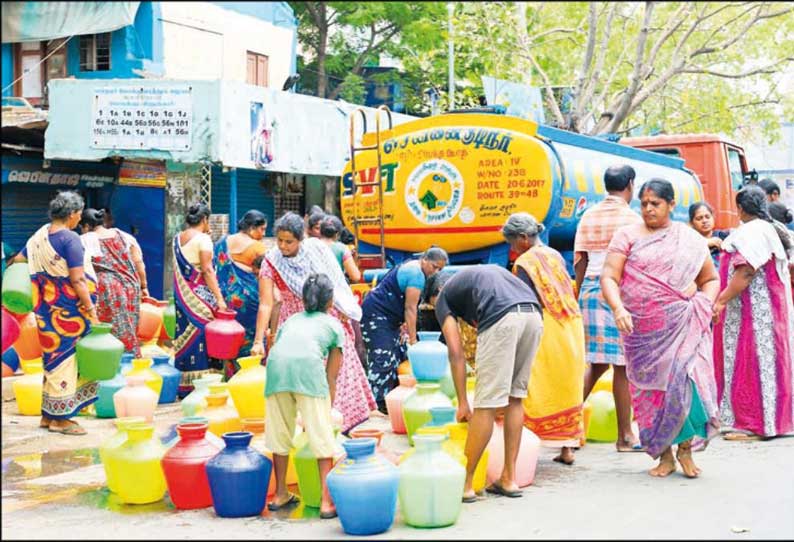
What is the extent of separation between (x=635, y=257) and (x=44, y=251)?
13.5ft

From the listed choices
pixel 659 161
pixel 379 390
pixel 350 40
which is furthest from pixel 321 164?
pixel 379 390

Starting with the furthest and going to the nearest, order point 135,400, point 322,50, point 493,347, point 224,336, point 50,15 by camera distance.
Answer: point 322,50 → point 224,336 → point 135,400 → point 493,347 → point 50,15

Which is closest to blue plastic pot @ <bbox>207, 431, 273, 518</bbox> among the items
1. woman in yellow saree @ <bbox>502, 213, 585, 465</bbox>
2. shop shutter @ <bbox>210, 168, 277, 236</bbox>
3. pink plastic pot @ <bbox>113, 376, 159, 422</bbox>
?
woman in yellow saree @ <bbox>502, 213, 585, 465</bbox>

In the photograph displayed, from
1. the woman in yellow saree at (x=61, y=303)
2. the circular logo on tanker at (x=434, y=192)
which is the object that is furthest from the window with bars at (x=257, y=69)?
the woman in yellow saree at (x=61, y=303)

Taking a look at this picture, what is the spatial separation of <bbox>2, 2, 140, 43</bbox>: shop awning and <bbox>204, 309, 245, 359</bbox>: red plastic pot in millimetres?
4654

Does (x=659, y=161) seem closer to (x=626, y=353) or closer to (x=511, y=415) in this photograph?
(x=626, y=353)

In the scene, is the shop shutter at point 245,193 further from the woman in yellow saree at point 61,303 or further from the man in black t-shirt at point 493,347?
the man in black t-shirt at point 493,347

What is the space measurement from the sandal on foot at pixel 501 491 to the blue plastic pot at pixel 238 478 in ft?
4.07

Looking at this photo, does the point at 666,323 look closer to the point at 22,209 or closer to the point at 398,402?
the point at 398,402

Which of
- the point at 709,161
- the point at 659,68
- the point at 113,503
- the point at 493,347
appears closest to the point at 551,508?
the point at 493,347

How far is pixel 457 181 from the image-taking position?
30.8 ft

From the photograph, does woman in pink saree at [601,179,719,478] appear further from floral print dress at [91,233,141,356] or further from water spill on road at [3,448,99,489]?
floral print dress at [91,233,141,356]

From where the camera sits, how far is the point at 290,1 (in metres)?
17.1

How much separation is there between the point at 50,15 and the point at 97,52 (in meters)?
15.3
